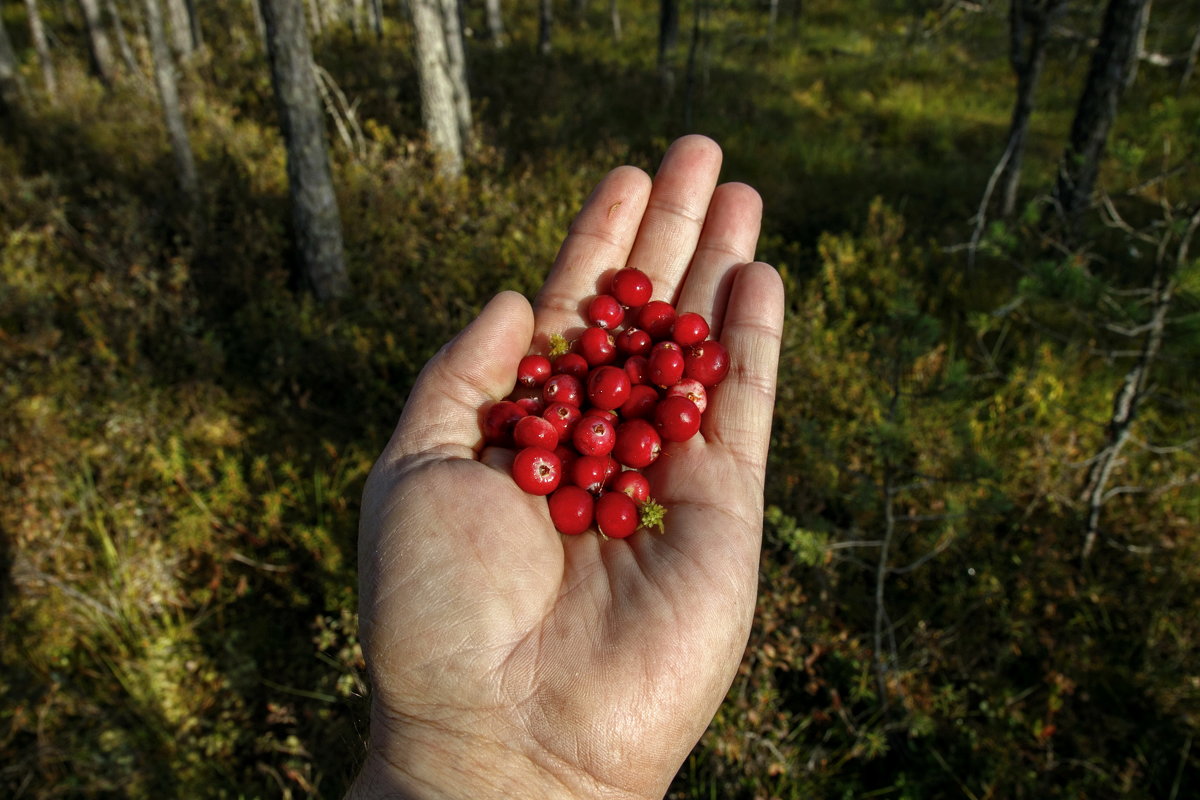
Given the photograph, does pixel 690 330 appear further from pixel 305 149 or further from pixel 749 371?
pixel 305 149

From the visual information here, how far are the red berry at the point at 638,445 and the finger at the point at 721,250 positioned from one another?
3.05 ft

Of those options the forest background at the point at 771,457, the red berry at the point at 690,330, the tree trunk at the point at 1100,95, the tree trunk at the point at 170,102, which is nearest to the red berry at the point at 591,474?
the red berry at the point at 690,330

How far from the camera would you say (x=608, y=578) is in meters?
2.60

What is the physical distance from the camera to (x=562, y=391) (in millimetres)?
3260

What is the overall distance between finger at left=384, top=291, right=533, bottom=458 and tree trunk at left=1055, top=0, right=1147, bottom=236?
587 cm

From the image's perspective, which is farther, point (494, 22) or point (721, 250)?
point (494, 22)

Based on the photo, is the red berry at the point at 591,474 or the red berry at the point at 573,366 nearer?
the red berry at the point at 591,474

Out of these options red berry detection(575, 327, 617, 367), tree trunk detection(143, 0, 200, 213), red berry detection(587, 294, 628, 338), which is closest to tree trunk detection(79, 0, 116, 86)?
tree trunk detection(143, 0, 200, 213)

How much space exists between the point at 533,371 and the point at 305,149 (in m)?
4.66

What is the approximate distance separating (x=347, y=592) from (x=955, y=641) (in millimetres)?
3623

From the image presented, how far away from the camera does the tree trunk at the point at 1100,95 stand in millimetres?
6617

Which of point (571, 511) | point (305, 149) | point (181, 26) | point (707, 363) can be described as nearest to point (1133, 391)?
point (707, 363)

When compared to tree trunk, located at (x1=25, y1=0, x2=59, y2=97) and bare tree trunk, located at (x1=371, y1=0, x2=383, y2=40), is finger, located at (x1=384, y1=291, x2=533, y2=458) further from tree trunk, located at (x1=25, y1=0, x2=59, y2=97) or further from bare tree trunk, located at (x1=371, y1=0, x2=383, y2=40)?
bare tree trunk, located at (x1=371, y1=0, x2=383, y2=40)

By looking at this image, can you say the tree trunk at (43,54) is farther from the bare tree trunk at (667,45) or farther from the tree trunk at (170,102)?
the bare tree trunk at (667,45)
